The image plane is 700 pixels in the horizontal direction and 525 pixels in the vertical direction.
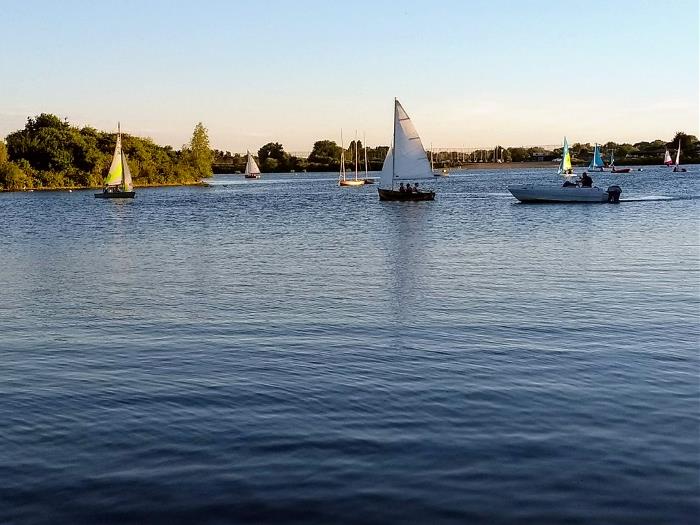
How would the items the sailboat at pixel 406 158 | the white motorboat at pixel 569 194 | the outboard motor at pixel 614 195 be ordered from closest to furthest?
the white motorboat at pixel 569 194
the outboard motor at pixel 614 195
the sailboat at pixel 406 158

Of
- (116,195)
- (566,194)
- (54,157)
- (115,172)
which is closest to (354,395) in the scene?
(566,194)

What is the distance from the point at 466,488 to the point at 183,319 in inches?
547

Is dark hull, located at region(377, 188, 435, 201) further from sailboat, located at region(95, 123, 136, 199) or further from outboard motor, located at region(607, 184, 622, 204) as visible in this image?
sailboat, located at region(95, 123, 136, 199)

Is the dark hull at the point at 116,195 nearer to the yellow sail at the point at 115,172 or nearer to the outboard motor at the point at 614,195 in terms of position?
the yellow sail at the point at 115,172

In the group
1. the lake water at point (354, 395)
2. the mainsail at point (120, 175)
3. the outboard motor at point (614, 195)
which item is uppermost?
the mainsail at point (120, 175)

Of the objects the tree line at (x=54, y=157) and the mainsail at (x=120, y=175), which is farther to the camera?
the tree line at (x=54, y=157)

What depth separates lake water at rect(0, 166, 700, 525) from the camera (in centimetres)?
1020

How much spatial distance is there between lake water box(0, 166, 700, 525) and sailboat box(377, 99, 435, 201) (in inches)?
2218

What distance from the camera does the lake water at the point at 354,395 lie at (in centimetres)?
1020

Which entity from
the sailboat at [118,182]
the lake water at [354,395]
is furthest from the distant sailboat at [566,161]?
the lake water at [354,395]

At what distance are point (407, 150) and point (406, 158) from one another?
2.83 ft

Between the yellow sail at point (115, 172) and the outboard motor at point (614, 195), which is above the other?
the yellow sail at point (115, 172)

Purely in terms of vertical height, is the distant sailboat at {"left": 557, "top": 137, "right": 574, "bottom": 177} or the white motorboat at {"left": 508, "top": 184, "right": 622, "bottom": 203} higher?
the distant sailboat at {"left": 557, "top": 137, "right": 574, "bottom": 177}

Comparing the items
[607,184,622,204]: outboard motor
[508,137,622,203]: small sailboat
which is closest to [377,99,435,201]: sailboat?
[508,137,622,203]: small sailboat
